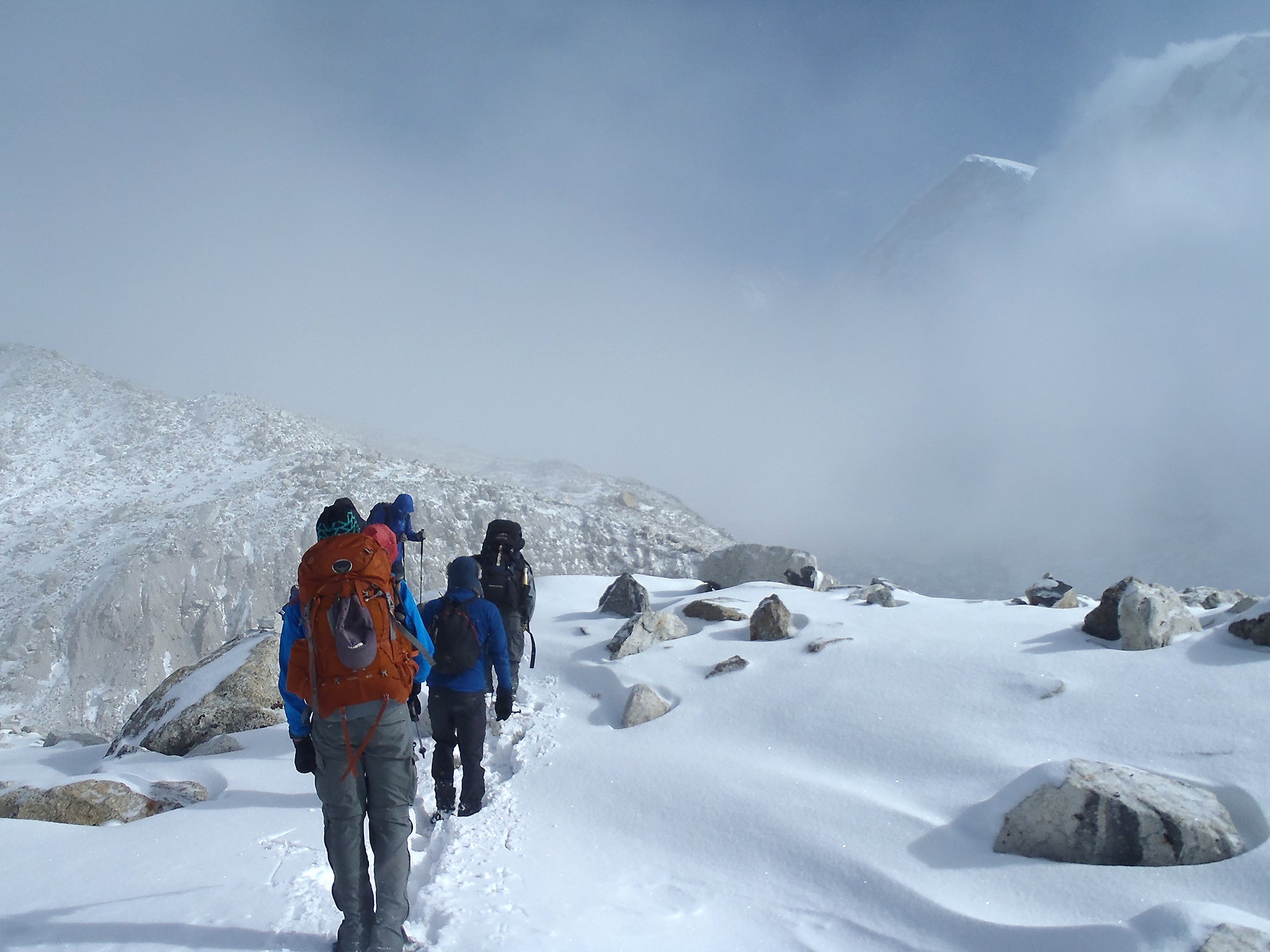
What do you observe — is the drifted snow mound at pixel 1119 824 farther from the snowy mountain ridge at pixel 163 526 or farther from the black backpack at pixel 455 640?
the snowy mountain ridge at pixel 163 526

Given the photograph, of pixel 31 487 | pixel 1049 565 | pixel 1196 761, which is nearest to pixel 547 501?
pixel 31 487

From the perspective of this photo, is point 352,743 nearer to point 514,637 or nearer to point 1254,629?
point 514,637

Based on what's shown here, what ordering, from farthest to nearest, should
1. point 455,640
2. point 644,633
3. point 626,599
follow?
1. point 626,599
2. point 644,633
3. point 455,640

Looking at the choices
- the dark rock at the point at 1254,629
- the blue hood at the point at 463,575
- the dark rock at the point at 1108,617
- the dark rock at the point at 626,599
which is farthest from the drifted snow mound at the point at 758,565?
the blue hood at the point at 463,575

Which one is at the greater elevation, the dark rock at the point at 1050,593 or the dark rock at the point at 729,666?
the dark rock at the point at 1050,593

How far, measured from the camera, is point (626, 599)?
10516 mm

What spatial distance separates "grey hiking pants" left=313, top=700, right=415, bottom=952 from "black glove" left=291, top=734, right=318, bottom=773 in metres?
0.11

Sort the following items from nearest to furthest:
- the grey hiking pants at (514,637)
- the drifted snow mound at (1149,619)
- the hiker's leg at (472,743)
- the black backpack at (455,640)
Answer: the black backpack at (455,640) < the hiker's leg at (472,743) < the drifted snow mound at (1149,619) < the grey hiking pants at (514,637)

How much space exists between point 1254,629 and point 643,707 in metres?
5.66

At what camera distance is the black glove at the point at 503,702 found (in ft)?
17.5

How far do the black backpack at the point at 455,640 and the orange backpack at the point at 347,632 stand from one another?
66.8 inches

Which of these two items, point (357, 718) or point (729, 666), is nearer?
point (357, 718)

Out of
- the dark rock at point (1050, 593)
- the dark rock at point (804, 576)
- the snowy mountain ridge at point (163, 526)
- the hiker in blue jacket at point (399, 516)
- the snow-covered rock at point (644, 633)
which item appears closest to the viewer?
the hiker in blue jacket at point (399, 516)

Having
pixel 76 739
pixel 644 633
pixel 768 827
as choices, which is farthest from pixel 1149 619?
pixel 76 739
